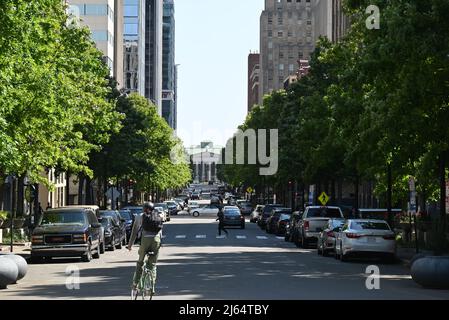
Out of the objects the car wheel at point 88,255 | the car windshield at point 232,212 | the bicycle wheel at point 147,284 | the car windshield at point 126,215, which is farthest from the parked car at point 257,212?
the bicycle wheel at point 147,284

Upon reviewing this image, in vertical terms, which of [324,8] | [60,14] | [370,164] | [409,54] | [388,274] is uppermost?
[324,8]

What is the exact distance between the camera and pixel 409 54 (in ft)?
88.1

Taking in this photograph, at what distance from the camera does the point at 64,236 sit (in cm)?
3234

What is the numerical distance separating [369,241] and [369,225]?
642 millimetres

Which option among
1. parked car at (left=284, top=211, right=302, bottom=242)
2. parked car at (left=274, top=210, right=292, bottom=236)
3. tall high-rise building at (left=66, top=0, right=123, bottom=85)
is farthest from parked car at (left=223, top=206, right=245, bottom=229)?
tall high-rise building at (left=66, top=0, right=123, bottom=85)

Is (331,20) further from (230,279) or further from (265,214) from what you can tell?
(230,279)

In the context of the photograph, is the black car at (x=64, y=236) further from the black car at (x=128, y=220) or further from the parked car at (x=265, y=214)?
the parked car at (x=265, y=214)

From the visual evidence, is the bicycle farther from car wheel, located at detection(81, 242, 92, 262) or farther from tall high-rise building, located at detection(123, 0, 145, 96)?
tall high-rise building, located at detection(123, 0, 145, 96)

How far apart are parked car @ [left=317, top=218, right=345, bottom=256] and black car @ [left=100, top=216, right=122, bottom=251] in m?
8.56

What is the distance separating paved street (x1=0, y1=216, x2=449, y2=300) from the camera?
19.8 meters

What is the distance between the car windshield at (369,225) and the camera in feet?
109
